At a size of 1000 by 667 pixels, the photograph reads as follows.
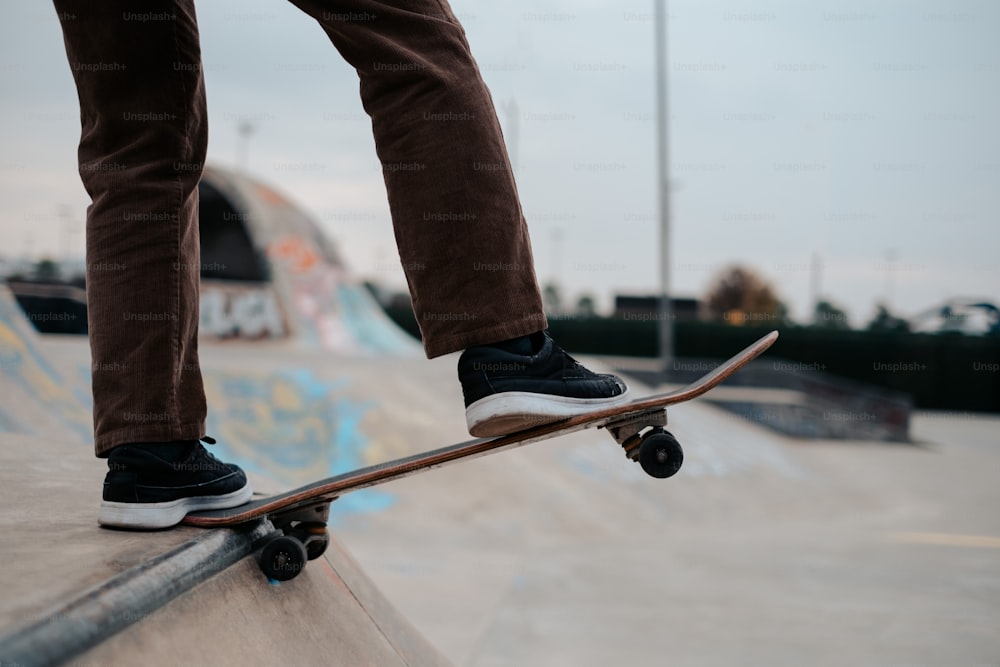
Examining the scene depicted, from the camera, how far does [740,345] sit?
2494 centimetres

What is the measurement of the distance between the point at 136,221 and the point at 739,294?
2253 inches

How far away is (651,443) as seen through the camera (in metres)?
1.91

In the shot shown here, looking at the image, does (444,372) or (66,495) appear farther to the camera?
(444,372)

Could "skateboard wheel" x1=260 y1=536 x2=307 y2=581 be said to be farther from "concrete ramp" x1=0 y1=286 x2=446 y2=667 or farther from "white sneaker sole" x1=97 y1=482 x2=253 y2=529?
"white sneaker sole" x1=97 y1=482 x2=253 y2=529

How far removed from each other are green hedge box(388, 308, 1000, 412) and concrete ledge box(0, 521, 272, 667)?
78.6ft

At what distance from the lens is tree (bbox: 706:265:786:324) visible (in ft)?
181

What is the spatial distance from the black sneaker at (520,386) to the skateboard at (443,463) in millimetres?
52

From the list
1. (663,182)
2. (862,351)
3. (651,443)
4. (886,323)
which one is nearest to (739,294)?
(886,323)

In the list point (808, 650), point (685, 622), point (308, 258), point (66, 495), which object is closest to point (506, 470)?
point (685, 622)

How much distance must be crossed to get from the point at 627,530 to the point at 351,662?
560 cm

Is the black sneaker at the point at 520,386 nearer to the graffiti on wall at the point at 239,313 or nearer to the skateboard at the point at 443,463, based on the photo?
the skateboard at the point at 443,463

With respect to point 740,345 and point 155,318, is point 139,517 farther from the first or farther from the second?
point 740,345

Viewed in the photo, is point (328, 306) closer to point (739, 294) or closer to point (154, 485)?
point (154, 485)

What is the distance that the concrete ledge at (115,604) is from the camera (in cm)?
102
